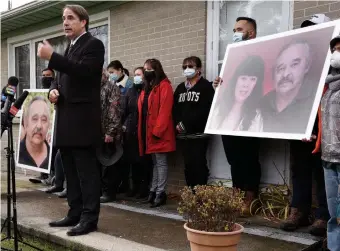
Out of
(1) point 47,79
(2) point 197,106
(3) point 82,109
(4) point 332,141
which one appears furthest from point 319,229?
(1) point 47,79

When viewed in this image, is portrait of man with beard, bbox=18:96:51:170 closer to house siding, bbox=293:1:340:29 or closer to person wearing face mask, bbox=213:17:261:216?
person wearing face mask, bbox=213:17:261:216

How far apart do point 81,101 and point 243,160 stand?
187cm

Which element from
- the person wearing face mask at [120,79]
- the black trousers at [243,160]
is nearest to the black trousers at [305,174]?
the black trousers at [243,160]

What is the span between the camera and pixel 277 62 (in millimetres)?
3727

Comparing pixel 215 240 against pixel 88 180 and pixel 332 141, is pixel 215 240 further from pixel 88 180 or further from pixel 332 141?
pixel 88 180

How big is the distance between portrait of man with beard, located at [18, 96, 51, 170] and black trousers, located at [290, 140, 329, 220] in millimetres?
3260

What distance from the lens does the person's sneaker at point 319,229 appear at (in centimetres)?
353

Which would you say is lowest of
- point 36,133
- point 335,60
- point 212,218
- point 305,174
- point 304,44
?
point 212,218

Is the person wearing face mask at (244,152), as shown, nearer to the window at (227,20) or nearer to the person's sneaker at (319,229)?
the window at (227,20)

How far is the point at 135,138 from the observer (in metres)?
5.25

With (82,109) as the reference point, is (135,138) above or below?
below

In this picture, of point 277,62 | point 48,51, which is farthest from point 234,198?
point 48,51

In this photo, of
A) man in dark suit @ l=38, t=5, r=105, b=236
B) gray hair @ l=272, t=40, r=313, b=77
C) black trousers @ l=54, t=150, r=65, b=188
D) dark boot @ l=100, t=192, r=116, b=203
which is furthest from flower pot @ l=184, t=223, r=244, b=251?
black trousers @ l=54, t=150, r=65, b=188

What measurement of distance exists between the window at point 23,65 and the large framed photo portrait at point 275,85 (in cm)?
595
